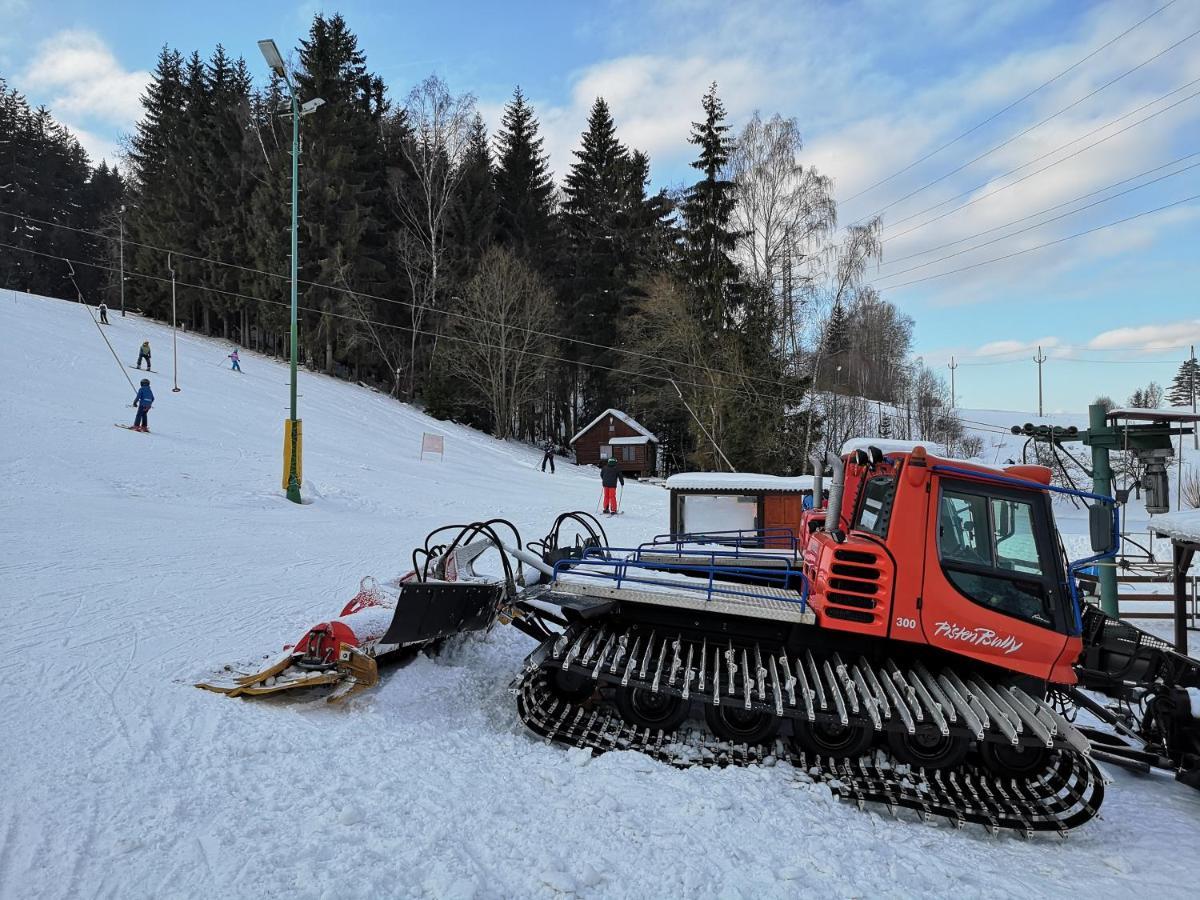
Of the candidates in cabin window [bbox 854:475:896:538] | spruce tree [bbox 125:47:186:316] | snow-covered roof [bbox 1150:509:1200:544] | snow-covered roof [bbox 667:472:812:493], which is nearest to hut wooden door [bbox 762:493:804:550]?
snow-covered roof [bbox 667:472:812:493]

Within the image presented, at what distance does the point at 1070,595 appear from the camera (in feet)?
14.4

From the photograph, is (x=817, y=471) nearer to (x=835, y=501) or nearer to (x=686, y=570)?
(x=835, y=501)

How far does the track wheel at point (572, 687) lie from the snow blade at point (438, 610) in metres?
0.77

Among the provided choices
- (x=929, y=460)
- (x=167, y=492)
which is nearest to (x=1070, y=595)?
(x=929, y=460)

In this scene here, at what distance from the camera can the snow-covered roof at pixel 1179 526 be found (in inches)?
264

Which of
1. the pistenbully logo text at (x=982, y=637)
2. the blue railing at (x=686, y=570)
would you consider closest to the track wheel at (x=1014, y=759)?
the pistenbully logo text at (x=982, y=637)

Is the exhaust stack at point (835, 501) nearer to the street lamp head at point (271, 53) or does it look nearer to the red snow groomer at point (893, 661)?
the red snow groomer at point (893, 661)

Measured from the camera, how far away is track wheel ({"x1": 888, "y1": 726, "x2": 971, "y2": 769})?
4.32 meters

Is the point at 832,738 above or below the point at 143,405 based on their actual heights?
below

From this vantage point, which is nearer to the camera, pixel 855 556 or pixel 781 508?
pixel 855 556

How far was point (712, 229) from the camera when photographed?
2880 cm

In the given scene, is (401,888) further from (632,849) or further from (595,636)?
(595,636)

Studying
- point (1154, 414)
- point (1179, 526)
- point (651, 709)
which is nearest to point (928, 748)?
point (651, 709)

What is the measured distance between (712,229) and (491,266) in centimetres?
1477
